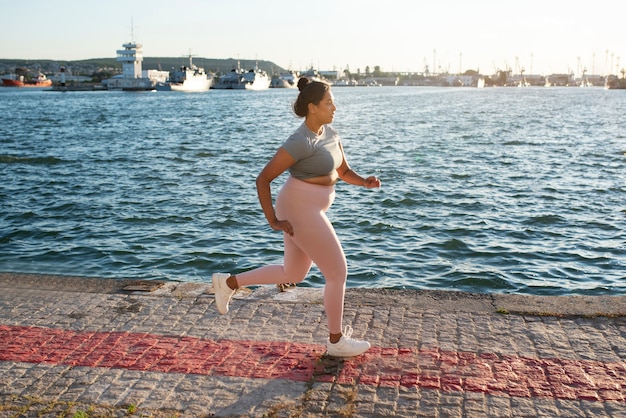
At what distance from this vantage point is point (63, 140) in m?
34.1

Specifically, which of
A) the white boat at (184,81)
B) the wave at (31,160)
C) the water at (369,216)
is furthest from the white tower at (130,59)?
the wave at (31,160)

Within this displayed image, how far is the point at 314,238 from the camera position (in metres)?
4.91

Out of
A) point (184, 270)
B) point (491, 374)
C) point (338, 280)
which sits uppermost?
point (338, 280)

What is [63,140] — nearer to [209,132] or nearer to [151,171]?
[209,132]

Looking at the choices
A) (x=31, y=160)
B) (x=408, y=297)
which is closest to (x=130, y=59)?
(x=31, y=160)

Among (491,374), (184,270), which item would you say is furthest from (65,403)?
(184,270)

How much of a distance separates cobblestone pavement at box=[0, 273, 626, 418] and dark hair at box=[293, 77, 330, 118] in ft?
5.75

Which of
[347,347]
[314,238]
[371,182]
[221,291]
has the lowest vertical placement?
[347,347]

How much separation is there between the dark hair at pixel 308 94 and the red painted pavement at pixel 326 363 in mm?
1744

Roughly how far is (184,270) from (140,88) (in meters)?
153

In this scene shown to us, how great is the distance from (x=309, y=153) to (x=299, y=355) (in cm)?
148

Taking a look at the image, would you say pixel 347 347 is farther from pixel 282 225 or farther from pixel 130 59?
pixel 130 59

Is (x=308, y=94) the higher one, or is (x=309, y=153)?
(x=308, y=94)

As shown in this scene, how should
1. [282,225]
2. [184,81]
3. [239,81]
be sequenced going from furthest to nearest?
[239,81]
[184,81]
[282,225]
